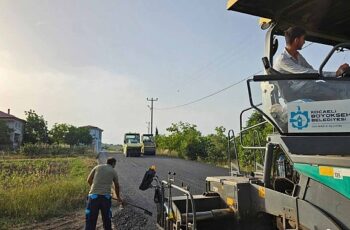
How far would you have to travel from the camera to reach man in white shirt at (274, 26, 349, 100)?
298cm

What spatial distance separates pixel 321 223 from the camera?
2.72 m

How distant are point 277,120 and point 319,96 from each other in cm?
44

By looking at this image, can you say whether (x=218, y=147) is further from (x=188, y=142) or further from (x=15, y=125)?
(x=15, y=125)

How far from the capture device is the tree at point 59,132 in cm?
7160

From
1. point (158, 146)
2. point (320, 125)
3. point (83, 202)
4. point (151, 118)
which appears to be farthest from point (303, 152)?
point (151, 118)

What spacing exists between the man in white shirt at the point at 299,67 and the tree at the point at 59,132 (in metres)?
71.5

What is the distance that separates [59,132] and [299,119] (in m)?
73.6

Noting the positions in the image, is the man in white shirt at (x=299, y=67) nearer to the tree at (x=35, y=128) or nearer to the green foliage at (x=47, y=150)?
the green foliage at (x=47, y=150)

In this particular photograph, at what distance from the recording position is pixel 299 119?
2.99 metres

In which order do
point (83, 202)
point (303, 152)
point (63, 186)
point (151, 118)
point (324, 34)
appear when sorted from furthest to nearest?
point (151, 118), point (63, 186), point (83, 202), point (324, 34), point (303, 152)

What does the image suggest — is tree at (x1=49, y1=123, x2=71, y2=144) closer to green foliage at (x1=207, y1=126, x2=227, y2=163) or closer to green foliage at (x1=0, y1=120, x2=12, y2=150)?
green foliage at (x1=0, y1=120, x2=12, y2=150)

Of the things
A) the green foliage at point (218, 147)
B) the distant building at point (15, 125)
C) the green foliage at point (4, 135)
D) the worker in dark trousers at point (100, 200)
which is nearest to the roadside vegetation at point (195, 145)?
the green foliage at point (218, 147)

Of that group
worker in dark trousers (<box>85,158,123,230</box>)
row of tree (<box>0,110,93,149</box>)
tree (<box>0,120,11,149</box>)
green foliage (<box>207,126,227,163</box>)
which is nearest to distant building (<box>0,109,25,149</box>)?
row of tree (<box>0,110,93,149</box>)

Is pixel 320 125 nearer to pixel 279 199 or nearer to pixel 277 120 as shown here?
pixel 277 120
